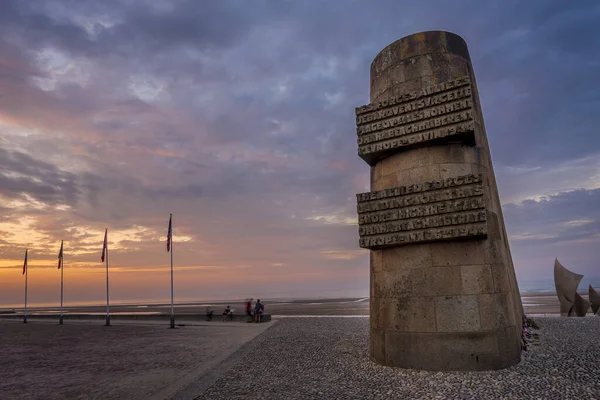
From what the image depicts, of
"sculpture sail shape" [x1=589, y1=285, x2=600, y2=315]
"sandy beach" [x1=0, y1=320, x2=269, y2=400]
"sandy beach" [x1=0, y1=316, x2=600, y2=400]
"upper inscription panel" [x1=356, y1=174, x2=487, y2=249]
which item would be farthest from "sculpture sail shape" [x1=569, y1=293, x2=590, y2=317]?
"sandy beach" [x1=0, y1=320, x2=269, y2=400]

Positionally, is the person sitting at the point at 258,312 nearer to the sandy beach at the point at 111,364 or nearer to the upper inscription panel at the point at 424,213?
the sandy beach at the point at 111,364

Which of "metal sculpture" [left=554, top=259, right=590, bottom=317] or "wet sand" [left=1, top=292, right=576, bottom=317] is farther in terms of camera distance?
"wet sand" [left=1, top=292, right=576, bottom=317]

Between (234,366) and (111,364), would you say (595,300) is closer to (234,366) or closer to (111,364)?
(234,366)

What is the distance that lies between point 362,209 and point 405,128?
114 inches

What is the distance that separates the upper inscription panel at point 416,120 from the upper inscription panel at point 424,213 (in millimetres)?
1433

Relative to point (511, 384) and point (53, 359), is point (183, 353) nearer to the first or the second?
point (53, 359)

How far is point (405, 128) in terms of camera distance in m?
12.1

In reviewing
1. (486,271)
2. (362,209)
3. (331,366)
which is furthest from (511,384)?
(362,209)

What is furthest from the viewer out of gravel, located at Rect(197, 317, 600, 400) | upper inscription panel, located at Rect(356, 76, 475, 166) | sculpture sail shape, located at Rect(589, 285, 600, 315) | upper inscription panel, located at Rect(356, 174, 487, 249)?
sculpture sail shape, located at Rect(589, 285, 600, 315)

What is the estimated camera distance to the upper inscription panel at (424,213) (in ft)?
34.9

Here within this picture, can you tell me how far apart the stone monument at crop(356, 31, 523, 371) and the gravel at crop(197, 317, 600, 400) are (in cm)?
76

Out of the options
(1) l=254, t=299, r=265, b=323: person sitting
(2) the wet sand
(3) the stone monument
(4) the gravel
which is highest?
(3) the stone monument

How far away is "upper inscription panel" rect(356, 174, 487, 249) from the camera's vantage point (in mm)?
10633

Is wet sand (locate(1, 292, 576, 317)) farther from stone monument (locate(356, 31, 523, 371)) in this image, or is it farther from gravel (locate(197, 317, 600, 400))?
stone monument (locate(356, 31, 523, 371))
